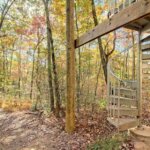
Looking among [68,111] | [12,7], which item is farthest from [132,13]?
[12,7]

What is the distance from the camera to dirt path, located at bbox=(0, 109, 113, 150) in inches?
193

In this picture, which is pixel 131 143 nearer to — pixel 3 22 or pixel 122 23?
pixel 122 23

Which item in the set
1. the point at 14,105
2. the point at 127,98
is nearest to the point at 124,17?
the point at 127,98

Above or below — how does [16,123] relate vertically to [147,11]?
below

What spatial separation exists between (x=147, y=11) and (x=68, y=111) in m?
3.24

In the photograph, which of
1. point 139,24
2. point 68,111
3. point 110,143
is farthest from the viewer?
point 68,111

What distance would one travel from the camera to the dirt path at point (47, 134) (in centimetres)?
491

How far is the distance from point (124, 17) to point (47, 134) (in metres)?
3.37

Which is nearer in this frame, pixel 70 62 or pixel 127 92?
pixel 127 92

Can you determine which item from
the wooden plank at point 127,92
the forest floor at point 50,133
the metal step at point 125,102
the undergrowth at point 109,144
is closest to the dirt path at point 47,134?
the forest floor at point 50,133

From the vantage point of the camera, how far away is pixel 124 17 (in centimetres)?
365

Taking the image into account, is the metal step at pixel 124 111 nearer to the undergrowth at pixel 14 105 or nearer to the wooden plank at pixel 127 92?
the wooden plank at pixel 127 92

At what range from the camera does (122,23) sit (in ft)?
12.2

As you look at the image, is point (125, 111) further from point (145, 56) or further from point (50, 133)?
point (50, 133)
